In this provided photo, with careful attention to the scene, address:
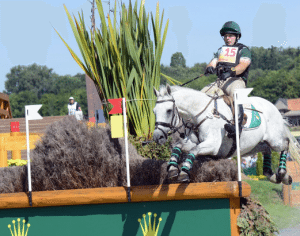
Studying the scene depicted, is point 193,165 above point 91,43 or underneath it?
underneath

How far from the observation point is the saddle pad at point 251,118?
15.1ft

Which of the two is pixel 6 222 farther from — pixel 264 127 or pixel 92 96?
pixel 92 96

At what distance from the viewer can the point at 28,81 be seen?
8075cm

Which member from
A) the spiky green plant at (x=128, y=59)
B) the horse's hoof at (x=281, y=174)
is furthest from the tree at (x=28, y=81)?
the horse's hoof at (x=281, y=174)

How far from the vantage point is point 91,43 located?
624 cm

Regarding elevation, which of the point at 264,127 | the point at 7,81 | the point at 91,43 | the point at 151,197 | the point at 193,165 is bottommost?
the point at 151,197

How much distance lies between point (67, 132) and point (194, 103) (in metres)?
1.54

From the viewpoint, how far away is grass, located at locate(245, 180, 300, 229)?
7.17 m

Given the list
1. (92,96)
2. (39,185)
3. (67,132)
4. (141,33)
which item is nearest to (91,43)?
(141,33)

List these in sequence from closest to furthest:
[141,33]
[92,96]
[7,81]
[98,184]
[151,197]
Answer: [151,197], [98,184], [141,33], [92,96], [7,81]

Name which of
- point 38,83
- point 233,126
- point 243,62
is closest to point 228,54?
point 243,62

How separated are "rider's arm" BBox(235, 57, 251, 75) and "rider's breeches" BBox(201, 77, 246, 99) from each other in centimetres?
13

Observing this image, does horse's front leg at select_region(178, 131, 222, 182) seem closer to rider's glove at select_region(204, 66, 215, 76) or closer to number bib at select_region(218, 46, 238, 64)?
rider's glove at select_region(204, 66, 215, 76)

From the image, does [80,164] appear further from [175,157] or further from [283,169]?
[283,169]
